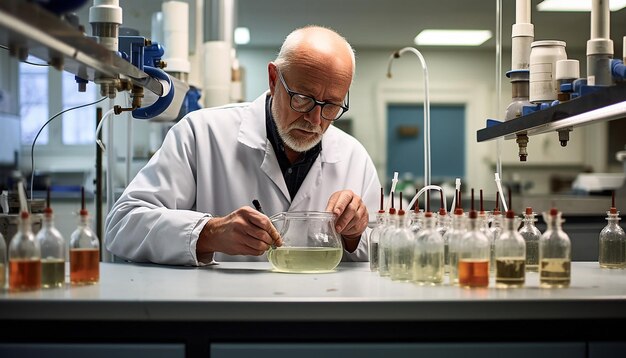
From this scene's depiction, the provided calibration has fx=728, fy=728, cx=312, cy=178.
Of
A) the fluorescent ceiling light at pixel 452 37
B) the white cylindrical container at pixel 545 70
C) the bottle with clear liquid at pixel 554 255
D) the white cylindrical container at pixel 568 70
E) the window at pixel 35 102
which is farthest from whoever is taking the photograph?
the fluorescent ceiling light at pixel 452 37

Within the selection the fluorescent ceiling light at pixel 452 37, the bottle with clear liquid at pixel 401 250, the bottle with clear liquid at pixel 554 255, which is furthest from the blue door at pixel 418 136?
the bottle with clear liquid at pixel 554 255

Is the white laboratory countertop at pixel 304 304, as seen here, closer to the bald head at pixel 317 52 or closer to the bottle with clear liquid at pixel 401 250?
the bottle with clear liquid at pixel 401 250

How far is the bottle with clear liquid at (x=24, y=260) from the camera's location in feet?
4.31

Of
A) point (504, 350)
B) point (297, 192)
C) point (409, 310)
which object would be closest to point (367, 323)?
point (409, 310)

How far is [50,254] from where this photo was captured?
138cm

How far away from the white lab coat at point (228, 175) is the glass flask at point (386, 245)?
1.51 ft

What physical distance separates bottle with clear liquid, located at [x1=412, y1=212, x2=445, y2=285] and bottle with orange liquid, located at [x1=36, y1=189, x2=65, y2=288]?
70cm

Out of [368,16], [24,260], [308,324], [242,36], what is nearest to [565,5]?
[368,16]

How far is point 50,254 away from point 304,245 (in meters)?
0.57

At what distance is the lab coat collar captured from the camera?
2199 mm

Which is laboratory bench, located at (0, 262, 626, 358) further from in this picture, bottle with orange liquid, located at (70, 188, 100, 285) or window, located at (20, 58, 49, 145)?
window, located at (20, 58, 49, 145)

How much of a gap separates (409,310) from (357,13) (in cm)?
515

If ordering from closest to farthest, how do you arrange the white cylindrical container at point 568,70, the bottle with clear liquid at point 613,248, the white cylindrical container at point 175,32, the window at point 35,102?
1. the white cylindrical container at point 568,70
2. the bottle with clear liquid at point 613,248
3. the white cylindrical container at point 175,32
4. the window at point 35,102

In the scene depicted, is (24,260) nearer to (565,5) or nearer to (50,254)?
(50,254)
